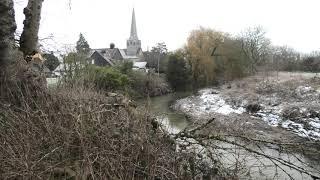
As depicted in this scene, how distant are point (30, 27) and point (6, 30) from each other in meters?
1.14

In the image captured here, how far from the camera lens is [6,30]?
675cm

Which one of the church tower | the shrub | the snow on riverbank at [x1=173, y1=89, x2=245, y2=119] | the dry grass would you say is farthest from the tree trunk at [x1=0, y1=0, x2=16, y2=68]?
the church tower

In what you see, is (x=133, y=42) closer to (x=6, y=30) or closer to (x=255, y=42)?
(x=255, y=42)

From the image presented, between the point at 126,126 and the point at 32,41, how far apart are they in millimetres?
4350

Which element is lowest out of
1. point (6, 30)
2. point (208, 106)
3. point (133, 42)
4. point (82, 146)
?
point (208, 106)

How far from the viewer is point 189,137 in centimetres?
543

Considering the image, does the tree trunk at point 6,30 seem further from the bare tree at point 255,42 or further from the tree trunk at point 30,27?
the bare tree at point 255,42

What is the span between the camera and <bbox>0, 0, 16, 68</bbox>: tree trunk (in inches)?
260

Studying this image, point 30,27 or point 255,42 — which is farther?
point 255,42

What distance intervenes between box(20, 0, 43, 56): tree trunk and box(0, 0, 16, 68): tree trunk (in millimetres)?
921

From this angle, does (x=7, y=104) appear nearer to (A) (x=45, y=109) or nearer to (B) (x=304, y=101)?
(A) (x=45, y=109)

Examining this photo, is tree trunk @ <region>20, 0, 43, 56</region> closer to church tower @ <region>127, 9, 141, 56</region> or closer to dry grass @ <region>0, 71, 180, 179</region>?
dry grass @ <region>0, 71, 180, 179</region>

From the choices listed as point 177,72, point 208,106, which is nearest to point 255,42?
point 177,72

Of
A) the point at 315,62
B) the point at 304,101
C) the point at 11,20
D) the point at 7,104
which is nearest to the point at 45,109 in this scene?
the point at 7,104
